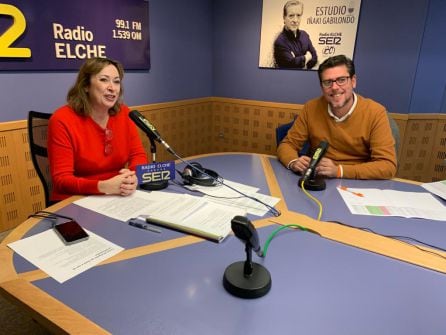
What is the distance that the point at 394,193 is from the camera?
57.8 inches

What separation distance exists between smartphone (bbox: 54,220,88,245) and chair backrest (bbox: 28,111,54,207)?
535 mm

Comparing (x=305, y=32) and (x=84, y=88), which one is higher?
(x=305, y=32)

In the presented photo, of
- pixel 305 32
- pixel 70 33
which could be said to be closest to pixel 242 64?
pixel 305 32

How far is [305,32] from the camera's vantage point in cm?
323

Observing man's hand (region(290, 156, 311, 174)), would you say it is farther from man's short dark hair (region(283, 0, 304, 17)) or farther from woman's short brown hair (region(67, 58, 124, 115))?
man's short dark hair (region(283, 0, 304, 17))

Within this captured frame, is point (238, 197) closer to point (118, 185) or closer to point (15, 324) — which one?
point (118, 185)

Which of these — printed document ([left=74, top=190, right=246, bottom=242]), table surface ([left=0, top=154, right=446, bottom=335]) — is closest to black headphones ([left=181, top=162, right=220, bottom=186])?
printed document ([left=74, top=190, right=246, bottom=242])

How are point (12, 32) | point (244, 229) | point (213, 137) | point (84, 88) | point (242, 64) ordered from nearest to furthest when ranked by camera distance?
point (244, 229), point (84, 88), point (12, 32), point (242, 64), point (213, 137)

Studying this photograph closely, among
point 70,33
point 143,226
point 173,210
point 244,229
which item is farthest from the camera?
point 70,33

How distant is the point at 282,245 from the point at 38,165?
1.20 m

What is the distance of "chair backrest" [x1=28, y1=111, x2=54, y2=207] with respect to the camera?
1517mm

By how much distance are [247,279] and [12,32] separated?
2176mm

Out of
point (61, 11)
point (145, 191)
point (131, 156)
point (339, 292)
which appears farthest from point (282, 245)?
point (61, 11)

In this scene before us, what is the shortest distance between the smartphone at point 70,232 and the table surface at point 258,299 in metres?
0.05
